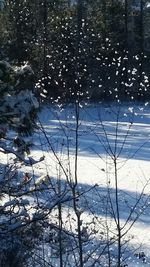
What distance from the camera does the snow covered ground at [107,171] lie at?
6184mm

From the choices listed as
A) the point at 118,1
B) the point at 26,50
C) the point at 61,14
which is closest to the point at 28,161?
the point at 26,50

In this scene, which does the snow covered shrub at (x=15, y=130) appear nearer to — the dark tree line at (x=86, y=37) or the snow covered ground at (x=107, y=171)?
the snow covered ground at (x=107, y=171)

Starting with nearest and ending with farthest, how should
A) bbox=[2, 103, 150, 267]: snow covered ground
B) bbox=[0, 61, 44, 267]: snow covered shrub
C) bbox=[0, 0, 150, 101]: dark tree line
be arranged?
bbox=[0, 61, 44, 267]: snow covered shrub, bbox=[2, 103, 150, 267]: snow covered ground, bbox=[0, 0, 150, 101]: dark tree line

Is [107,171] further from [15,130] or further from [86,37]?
[86,37]

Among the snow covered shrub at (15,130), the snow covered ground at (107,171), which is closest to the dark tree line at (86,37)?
the snow covered ground at (107,171)

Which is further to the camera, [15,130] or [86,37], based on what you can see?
[86,37]

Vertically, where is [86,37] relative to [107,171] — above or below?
above

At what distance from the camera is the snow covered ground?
20.3 feet

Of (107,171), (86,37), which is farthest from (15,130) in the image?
(86,37)

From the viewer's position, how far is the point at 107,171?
588 centimetres

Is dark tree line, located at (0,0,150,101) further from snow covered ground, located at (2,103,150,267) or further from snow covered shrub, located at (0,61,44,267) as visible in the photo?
snow covered shrub, located at (0,61,44,267)

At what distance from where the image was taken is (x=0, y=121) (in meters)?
5.50

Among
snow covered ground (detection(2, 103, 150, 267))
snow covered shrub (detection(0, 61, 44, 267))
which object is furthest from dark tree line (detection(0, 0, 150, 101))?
snow covered shrub (detection(0, 61, 44, 267))

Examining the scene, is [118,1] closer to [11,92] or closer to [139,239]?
[139,239]
